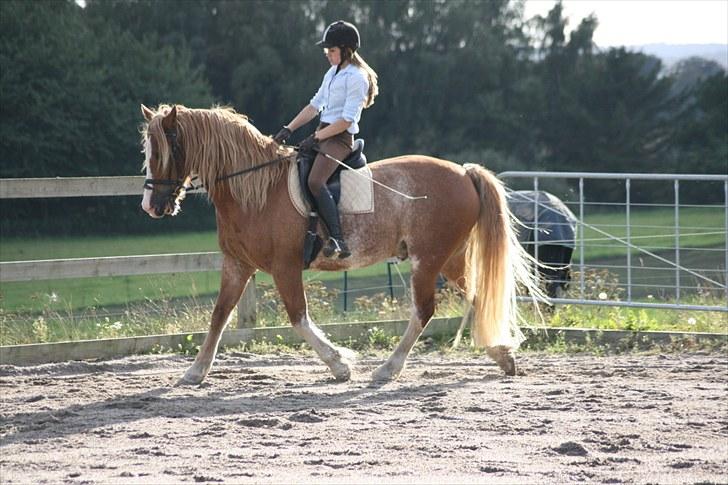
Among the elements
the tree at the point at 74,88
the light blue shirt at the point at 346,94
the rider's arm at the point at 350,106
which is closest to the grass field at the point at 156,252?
the tree at the point at 74,88

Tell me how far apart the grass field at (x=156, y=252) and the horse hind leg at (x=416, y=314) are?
21.6 feet

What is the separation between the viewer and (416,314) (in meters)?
8.38

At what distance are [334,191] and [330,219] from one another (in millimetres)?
244

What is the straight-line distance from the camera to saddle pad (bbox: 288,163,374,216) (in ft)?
26.2

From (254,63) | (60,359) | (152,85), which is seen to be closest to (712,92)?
(254,63)

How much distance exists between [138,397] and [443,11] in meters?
42.2

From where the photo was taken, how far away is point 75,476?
5242mm

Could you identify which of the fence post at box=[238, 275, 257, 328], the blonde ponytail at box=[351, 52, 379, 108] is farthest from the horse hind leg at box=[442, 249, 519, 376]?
the fence post at box=[238, 275, 257, 328]

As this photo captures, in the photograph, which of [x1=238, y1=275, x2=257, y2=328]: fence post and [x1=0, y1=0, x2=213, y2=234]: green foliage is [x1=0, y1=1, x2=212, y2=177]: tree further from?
[x1=238, y1=275, x2=257, y2=328]: fence post

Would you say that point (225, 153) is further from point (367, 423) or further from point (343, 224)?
point (367, 423)

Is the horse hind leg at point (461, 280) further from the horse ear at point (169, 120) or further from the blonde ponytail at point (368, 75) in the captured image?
the horse ear at point (169, 120)

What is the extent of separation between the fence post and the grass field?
4.46m

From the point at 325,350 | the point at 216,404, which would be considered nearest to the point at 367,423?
the point at 216,404

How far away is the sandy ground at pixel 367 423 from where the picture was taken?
5.34 meters
